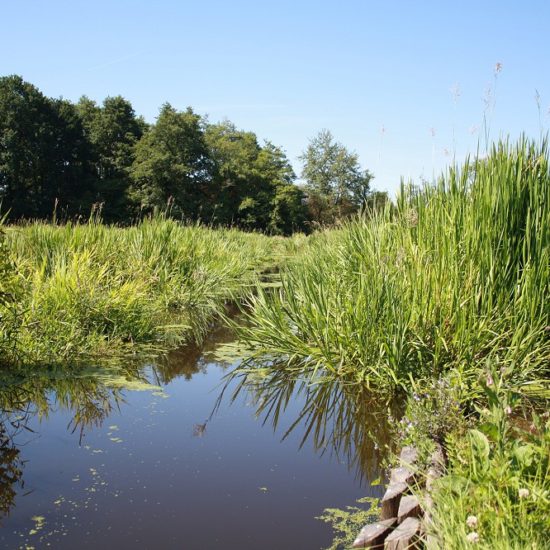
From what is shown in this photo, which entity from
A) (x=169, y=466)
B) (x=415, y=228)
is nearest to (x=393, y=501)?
(x=169, y=466)

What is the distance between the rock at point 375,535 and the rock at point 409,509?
5 cm

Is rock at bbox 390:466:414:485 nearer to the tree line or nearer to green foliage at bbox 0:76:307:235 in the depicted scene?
the tree line

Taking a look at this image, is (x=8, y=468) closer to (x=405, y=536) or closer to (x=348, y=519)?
(x=348, y=519)

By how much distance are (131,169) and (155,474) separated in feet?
130

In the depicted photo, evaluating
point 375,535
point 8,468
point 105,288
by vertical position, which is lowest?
point 8,468

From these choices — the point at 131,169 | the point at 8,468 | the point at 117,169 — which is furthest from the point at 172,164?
the point at 8,468

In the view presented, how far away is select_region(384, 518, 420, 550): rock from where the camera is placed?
230 cm

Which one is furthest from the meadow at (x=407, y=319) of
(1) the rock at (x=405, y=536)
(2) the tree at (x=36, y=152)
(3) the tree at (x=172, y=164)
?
(3) the tree at (x=172, y=164)

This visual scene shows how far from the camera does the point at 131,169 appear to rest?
4081cm

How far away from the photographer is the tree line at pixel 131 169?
35.6 m

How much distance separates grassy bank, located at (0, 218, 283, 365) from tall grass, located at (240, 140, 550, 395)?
204 cm

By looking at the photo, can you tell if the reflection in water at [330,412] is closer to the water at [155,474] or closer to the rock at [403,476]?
the water at [155,474]

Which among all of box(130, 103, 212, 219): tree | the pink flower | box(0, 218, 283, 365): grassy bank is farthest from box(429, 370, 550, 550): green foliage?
box(130, 103, 212, 219): tree

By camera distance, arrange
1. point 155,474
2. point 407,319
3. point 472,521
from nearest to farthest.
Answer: point 472,521, point 155,474, point 407,319
